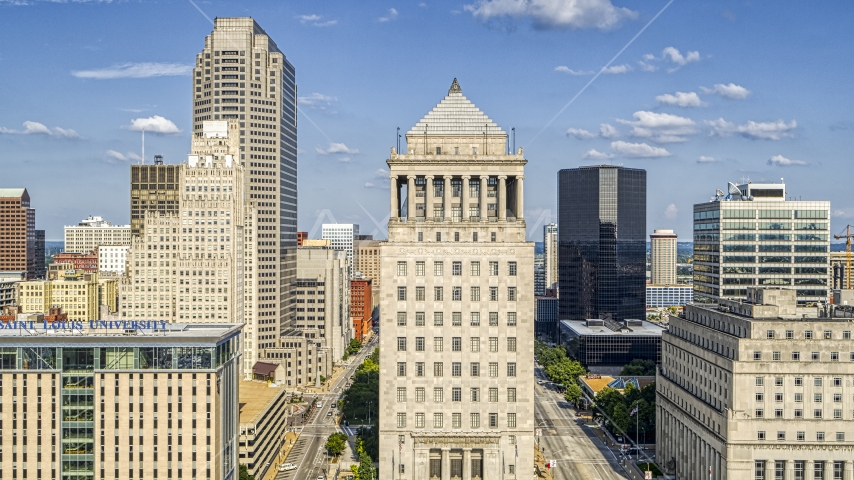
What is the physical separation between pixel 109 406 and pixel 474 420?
60.1 meters

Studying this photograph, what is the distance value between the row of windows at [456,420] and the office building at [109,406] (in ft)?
107

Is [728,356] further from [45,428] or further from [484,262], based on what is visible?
[45,428]

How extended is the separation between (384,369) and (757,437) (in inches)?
2690

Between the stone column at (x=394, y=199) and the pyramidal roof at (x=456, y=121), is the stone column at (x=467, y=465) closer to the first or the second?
the stone column at (x=394, y=199)

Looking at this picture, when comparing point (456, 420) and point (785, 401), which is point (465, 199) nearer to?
point (456, 420)

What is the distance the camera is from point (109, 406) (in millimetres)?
132875

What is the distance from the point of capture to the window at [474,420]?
410 feet

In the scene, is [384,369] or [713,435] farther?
[713,435]

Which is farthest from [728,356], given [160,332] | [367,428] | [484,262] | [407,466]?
[160,332]

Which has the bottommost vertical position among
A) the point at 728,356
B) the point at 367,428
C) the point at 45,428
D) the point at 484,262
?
the point at 367,428

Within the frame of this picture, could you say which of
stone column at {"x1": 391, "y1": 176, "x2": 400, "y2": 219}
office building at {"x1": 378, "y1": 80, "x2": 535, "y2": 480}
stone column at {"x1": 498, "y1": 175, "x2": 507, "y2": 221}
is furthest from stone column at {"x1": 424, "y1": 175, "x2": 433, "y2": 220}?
stone column at {"x1": 498, "y1": 175, "x2": 507, "y2": 221}

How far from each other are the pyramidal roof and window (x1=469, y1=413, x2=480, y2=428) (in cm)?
4452

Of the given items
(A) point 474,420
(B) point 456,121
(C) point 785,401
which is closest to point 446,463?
(A) point 474,420

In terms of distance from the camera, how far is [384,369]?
126 meters
